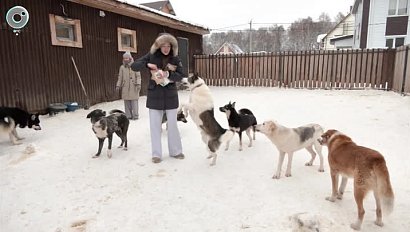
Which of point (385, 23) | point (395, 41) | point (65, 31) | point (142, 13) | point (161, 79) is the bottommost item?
point (161, 79)

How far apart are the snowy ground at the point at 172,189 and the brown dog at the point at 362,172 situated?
290mm

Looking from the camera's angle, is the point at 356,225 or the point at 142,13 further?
the point at 142,13

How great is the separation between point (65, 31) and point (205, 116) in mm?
6953

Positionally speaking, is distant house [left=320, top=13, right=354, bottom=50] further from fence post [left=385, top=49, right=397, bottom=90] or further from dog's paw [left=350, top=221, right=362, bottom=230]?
dog's paw [left=350, top=221, right=362, bottom=230]

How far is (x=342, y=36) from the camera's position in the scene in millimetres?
33688

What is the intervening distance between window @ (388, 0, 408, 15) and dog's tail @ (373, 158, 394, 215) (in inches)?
904

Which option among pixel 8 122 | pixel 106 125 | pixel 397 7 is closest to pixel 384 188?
pixel 106 125

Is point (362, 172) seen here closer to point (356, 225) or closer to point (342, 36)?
point (356, 225)

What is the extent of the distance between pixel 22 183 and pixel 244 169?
3.08 meters

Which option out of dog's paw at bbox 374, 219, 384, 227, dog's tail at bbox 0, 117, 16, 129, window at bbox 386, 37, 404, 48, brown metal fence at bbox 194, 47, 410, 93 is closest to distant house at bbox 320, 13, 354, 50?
window at bbox 386, 37, 404, 48

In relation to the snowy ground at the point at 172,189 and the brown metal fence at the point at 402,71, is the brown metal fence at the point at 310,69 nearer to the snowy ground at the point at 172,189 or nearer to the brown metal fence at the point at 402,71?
the brown metal fence at the point at 402,71

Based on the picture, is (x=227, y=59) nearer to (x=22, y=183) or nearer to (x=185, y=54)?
(x=185, y=54)

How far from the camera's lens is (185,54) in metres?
15.6

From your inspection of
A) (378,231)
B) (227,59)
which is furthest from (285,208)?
(227,59)
